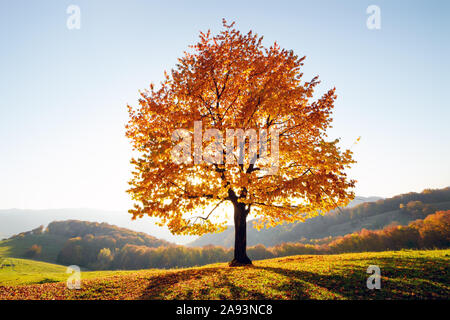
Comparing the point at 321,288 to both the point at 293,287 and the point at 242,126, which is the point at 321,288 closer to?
the point at 293,287

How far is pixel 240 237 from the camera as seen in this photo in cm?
1791

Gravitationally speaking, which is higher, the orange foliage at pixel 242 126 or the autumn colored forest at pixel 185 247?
the orange foliage at pixel 242 126

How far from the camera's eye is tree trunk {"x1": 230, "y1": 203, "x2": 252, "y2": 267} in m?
17.7

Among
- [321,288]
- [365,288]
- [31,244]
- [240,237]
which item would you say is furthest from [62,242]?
[365,288]

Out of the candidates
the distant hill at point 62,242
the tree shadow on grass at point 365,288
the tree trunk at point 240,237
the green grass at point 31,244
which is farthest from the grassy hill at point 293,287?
the green grass at point 31,244

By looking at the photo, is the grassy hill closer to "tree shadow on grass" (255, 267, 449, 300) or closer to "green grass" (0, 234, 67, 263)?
"tree shadow on grass" (255, 267, 449, 300)

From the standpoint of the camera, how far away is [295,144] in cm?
1512

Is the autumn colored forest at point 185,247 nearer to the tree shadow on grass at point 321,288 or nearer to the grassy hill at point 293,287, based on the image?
the grassy hill at point 293,287

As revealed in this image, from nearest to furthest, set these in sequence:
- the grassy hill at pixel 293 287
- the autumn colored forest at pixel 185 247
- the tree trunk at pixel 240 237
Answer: the grassy hill at pixel 293 287 → the tree trunk at pixel 240 237 → the autumn colored forest at pixel 185 247

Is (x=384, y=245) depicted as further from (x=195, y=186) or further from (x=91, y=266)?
(x=91, y=266)

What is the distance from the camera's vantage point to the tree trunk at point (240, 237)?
1766cm

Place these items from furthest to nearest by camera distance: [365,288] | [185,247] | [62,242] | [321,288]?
1. [62,242]
2. [185,247]
3. [321,288]
4. [365,288]
